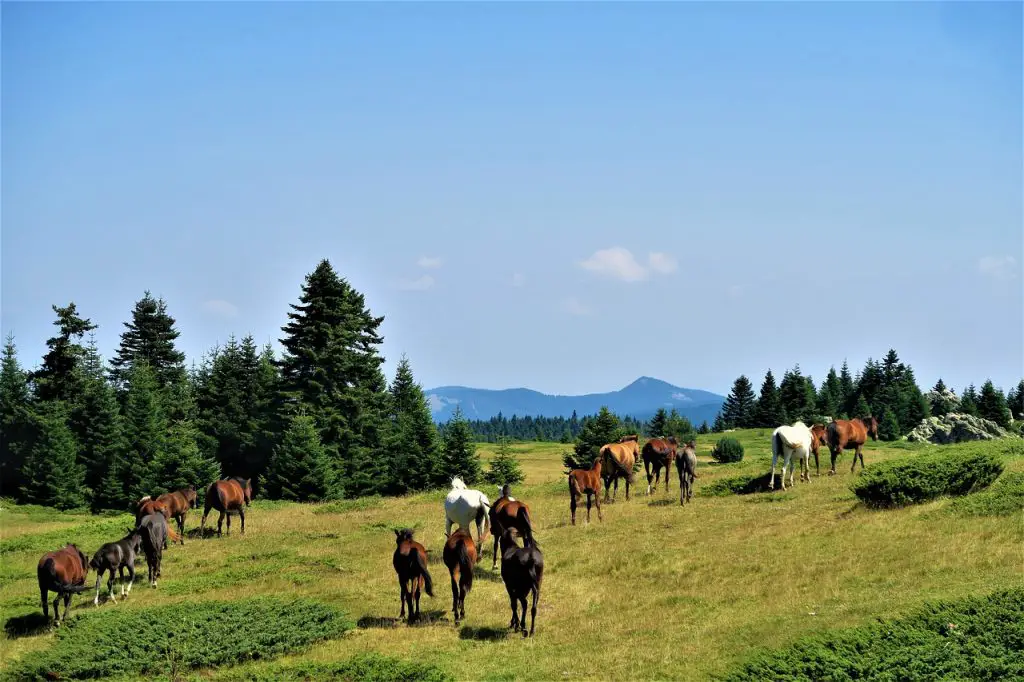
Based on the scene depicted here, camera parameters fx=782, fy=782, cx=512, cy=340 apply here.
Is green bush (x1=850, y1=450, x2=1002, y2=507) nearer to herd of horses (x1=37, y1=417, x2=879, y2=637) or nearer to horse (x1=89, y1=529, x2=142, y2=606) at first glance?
herd of horses (x1=37, y1=417, x2=879, y2=637)

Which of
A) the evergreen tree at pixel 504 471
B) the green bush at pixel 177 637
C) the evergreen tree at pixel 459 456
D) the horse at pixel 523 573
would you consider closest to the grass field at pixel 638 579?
the green bush at pixel 177 637

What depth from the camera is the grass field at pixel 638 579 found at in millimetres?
15102

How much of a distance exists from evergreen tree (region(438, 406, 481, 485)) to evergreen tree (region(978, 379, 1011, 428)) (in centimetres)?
5449

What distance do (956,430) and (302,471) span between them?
1622 inches

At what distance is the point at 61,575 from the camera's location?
60.6 ft

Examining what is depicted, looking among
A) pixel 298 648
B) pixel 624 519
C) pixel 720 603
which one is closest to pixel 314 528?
pixel 624 519

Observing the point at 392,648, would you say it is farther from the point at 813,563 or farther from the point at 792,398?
the point at 792,398

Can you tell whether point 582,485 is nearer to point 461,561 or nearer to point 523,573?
point 461,561

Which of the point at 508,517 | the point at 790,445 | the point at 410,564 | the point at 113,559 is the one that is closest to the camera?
the point at 410,564

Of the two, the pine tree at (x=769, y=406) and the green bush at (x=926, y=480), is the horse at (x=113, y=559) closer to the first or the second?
the green bush at (x=926, y=480)

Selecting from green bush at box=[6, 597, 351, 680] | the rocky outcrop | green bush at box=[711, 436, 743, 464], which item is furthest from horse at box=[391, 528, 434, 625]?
the rocky outcrop

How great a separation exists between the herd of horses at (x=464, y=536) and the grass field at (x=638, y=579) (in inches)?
25.0

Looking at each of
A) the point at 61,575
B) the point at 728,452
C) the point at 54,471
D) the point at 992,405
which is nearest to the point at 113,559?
the point at 61,575

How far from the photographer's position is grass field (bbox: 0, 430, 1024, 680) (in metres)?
15.1
